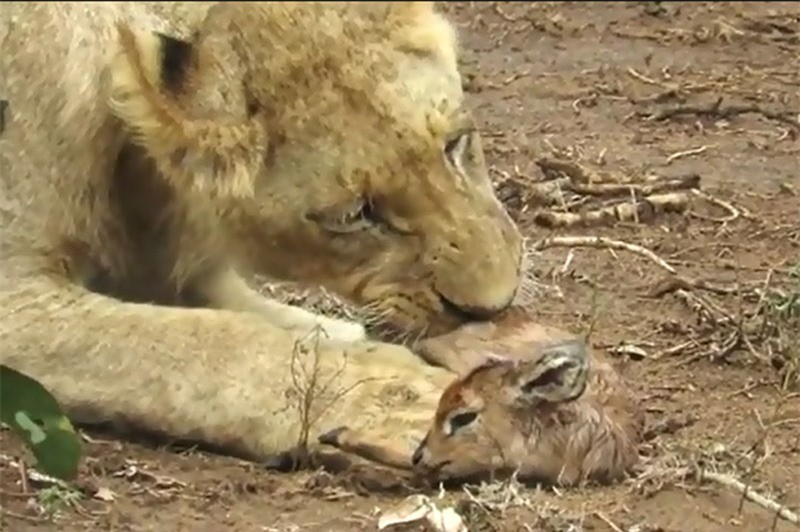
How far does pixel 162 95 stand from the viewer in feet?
11.3

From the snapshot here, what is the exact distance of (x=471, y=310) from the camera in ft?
11.3

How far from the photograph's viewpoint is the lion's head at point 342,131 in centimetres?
340

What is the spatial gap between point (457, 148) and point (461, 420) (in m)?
0.47

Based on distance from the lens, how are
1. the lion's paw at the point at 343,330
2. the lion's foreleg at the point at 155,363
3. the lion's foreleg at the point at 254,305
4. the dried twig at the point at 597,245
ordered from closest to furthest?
the lion's foreleg at the point at 155,363, the lion's paw at the point at 343,330, the lion's foreleg at the point at 254,305, the dried twig at the point at 597,245

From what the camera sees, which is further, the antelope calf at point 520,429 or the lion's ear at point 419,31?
the lion's ear at point 419,31

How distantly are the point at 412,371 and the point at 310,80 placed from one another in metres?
0.50

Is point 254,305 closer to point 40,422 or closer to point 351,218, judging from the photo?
point 351,218

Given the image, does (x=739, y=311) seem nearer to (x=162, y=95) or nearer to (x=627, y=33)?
(x=162, y=95)

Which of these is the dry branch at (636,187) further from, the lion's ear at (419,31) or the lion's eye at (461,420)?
the lion's eye at (461,420)

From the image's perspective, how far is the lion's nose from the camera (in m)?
3.43

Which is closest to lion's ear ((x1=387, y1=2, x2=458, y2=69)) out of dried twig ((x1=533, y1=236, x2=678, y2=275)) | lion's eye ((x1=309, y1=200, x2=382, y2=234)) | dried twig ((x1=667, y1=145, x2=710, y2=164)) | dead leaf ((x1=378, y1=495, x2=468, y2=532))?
lion's eye ((x1=309, y1=200, x2=382, y2=234))

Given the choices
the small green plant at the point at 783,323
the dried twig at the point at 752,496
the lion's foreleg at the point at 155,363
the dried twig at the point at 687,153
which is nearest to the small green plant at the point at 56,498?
the lion's foreleg at the point at 155,363

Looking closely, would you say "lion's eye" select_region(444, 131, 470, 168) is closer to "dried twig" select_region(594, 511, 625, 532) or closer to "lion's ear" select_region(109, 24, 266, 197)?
"lion's ear" select_region(109, 24, 266, 197)

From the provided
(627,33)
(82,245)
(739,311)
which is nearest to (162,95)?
(82,245)
